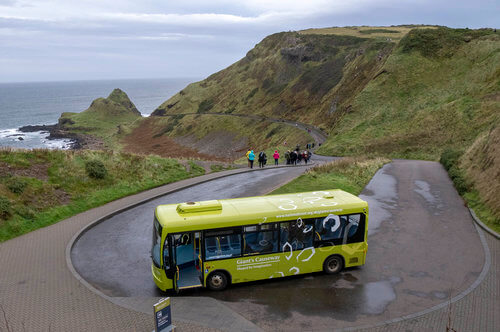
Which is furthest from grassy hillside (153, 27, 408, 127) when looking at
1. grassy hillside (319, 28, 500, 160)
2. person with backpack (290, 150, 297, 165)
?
person with backpack (290, 150, 297, 165)

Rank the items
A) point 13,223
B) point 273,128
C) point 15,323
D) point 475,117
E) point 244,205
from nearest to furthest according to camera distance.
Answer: point 15,323, point 244,205, point 13,223, point 475,117, point 273,128

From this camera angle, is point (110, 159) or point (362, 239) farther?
point (110, 159)

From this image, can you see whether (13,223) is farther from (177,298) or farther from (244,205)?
(244,205)

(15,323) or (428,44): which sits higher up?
(428,44)

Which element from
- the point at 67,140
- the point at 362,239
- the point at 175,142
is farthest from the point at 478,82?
the point at 67,140

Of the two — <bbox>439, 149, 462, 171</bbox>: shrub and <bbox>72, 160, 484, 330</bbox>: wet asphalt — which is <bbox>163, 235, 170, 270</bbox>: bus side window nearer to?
<bbox>72, 160, 484, 330</bbox>: wet asphalt

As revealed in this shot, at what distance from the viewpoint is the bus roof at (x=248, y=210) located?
37.9 feet

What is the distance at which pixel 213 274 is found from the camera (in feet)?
39.4

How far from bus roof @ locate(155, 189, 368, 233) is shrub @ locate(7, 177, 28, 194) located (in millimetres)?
11157

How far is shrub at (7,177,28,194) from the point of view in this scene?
1938 cm

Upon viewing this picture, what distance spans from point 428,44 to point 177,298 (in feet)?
221

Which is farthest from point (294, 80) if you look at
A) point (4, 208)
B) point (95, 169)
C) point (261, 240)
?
point (261, 240)

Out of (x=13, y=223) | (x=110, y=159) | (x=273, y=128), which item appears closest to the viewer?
(x=13, y=223)

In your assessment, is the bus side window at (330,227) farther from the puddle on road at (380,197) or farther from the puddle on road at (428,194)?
the puddle on road at (428,194)
